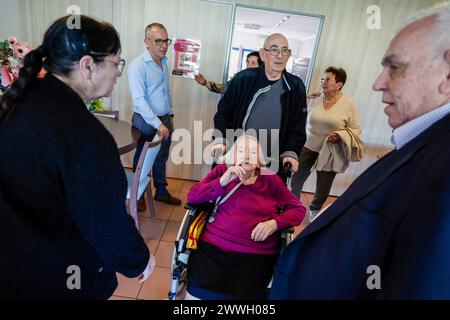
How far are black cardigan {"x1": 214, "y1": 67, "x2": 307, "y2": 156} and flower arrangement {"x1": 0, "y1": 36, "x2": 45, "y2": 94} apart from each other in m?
1.50

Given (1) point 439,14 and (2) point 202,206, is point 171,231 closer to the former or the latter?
(2) point 202,206

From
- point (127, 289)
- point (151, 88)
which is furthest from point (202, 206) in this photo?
point (151, 88)

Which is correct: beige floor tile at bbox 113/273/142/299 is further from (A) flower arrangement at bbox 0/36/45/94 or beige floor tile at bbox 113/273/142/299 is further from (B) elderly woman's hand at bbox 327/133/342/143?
(B) elderly woman's hand at bbox 327/133/342/143

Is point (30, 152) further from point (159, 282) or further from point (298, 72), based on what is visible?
point (298, 72)

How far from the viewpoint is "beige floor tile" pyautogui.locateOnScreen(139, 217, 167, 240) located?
2354 mm

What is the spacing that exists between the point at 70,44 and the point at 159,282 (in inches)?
64.2

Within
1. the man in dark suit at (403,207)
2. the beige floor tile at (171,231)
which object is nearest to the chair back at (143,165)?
the beige floor tile at (171,231)

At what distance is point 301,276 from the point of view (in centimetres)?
81

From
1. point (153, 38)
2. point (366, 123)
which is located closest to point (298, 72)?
point (366, 123)

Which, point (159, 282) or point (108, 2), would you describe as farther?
point (108, 2)

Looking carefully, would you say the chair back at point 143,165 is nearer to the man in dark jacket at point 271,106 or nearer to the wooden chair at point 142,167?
the wooden chair at point 142,167

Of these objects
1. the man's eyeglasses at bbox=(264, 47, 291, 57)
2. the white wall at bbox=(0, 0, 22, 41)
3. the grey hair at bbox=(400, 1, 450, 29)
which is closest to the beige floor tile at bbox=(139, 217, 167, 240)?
the man's eyeglasses at bbox=(264, 47, 291, 57)

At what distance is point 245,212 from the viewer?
147 cm
